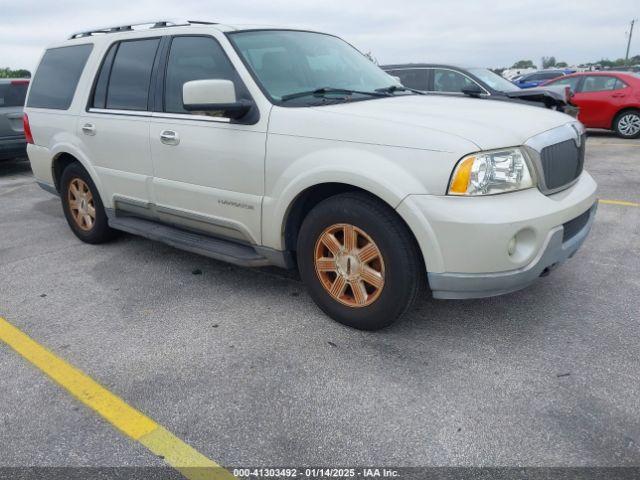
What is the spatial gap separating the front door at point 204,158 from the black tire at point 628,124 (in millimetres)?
10391

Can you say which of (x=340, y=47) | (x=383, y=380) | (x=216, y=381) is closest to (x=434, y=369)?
(x=383, y=380)

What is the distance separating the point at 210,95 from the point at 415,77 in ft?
23.4

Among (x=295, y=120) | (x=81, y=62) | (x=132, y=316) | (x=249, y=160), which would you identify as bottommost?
(x=132, y=316)

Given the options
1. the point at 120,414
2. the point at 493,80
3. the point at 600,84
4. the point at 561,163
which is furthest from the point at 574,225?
the point at 600,84

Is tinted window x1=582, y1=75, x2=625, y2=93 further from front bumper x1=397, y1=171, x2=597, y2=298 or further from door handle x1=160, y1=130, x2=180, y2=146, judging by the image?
door handle x1=160, y1=130, x2=180, y2=146

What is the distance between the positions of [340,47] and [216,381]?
285cm

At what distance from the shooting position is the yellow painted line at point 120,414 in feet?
7.53

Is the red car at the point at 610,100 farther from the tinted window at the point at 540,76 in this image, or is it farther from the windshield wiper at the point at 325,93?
the tinted window at the point at 540,76

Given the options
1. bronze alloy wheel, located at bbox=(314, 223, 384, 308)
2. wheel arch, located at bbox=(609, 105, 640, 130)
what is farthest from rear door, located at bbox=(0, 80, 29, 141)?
wheel arch, located at bbox=(609, 105, 640, 130)

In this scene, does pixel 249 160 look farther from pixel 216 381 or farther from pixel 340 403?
pixel 340 403

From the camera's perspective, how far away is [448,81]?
9531mm

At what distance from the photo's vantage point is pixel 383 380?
2.86 m

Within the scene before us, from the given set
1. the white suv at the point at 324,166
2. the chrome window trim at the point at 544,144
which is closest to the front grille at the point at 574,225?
the white suv at the point at 324,166

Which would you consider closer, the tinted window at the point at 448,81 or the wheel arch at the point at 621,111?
the tinted window at the point at 448,81
